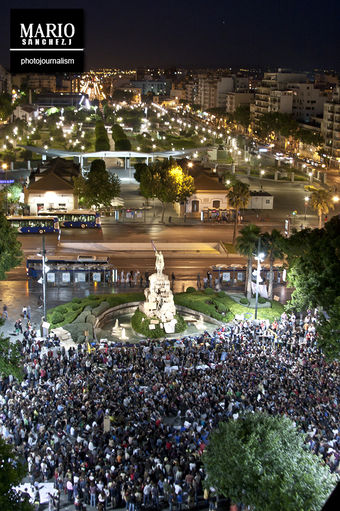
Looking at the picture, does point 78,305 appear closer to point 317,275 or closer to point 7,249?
point 7,249

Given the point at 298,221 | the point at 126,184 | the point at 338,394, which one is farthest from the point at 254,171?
the point at 338,394

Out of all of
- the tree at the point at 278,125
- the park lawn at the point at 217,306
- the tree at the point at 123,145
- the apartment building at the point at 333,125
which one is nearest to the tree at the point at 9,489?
the park lawn at the point at 217,306

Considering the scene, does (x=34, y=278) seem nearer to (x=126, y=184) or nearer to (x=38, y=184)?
(x=38, y=184)

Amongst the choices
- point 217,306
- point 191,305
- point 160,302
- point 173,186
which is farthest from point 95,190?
point 160,302

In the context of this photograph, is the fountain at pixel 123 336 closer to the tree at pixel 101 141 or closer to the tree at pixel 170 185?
the tree at pixel 170 185

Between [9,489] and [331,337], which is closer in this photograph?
[9,489]

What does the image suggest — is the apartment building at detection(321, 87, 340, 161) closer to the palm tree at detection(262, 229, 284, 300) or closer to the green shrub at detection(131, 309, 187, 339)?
the palm tree at detection(262, 229, 284, 300)
